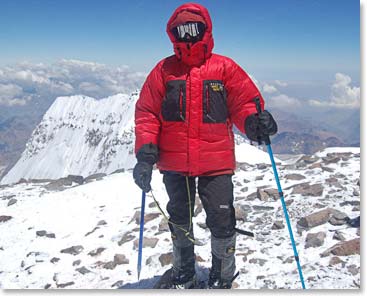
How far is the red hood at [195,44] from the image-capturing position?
422 centimetres

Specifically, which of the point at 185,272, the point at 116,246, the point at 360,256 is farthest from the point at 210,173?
the point at 116,246

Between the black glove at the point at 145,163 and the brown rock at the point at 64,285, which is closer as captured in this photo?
the black glove at the point at 145,163

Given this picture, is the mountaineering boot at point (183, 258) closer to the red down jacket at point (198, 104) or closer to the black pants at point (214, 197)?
the black pants at point (214, 197)

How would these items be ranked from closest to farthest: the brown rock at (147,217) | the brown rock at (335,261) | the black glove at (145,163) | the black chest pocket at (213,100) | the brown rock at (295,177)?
the black chest pocket at (213,100) → the black glove at (145,163) → the brown rock at (335,261) → the brown rock at (147,217) → the brown rock at (295,177)

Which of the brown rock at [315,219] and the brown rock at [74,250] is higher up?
the brown rock at [315,219]

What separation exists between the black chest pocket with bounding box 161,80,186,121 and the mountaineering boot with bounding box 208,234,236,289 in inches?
68.8

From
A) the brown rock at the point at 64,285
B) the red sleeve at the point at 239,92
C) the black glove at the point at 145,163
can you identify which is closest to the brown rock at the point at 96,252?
the brown rock at the point at 64,285

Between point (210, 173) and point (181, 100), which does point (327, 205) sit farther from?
point (181, 100)

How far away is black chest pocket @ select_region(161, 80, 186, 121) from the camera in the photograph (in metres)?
4.33

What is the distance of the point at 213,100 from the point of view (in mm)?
4305

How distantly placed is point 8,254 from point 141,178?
5.12 m

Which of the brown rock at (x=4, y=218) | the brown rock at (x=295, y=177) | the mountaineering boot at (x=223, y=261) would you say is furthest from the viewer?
the brown rock at (x=295, y=177)

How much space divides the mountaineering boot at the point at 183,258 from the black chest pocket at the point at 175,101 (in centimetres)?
158

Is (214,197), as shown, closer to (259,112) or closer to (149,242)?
(259,112)
